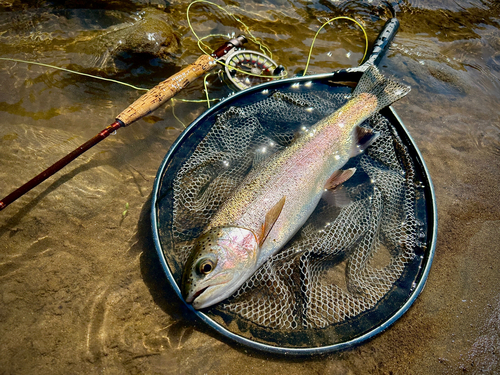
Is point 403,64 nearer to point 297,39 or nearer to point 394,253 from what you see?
point 297,39

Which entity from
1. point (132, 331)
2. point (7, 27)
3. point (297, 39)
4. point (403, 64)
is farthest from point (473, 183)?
point (7, 27)

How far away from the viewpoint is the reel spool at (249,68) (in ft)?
13.4

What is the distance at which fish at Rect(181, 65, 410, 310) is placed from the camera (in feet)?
8.39

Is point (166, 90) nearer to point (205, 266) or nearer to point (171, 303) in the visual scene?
point (205, 266)

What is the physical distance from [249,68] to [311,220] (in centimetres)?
259

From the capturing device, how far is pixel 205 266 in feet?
8.28

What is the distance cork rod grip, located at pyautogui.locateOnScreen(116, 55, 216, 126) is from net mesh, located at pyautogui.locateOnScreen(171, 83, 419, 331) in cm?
69

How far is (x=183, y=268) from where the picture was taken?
Result: 2.68m

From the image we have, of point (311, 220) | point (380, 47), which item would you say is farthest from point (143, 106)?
point (380, 47)

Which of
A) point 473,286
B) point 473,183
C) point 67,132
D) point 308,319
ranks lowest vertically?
point 308,319

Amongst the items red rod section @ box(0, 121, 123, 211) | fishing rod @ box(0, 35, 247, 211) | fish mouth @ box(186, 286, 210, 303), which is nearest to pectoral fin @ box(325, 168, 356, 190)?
fish mouth @ box(186, 286, 210, 303)

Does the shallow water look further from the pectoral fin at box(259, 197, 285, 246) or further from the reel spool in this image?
the pectoral fin at box(259, 197, 285, 246)

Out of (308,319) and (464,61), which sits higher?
(464,61)

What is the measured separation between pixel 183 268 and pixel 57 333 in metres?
1.29
